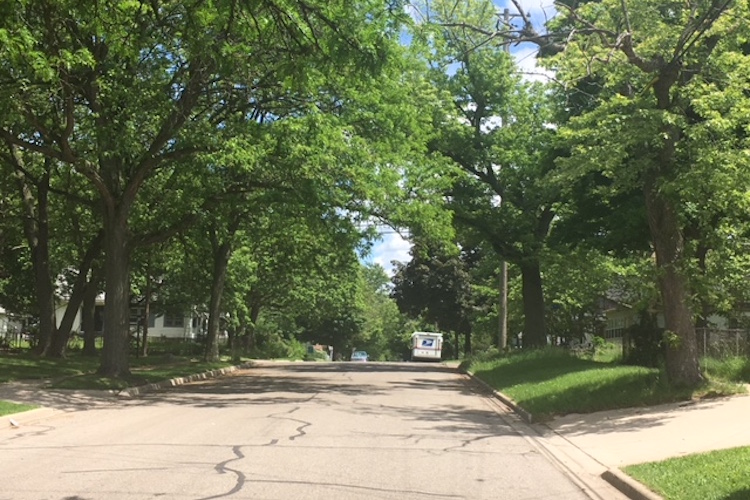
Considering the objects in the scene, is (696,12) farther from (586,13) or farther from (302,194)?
(302,194)

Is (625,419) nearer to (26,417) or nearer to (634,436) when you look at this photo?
(634,436)

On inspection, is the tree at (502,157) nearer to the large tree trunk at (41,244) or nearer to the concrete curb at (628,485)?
the large tree trunk at (41,244)

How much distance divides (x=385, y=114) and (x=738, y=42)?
8.24 m

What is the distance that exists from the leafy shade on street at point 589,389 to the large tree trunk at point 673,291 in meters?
0.41

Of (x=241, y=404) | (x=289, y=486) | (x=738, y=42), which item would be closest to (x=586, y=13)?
(x=738, y=42)

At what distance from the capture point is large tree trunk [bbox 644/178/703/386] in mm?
14000

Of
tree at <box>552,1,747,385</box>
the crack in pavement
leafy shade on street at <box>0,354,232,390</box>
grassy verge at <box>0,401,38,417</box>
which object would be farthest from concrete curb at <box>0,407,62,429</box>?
tree at <box>552,1,747,385</box>

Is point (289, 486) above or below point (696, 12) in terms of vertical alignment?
below

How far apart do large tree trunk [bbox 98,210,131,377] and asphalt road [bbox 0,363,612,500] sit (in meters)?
3.26

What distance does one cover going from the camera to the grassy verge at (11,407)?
1233cm

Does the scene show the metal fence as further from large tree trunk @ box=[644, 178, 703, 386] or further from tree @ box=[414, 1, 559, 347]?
tree @ box=[414, 1, 559, 347]

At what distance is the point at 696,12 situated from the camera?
46.7 feet

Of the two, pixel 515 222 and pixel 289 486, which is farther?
pixel 515 222

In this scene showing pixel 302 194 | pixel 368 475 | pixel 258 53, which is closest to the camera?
pixel 368 475
